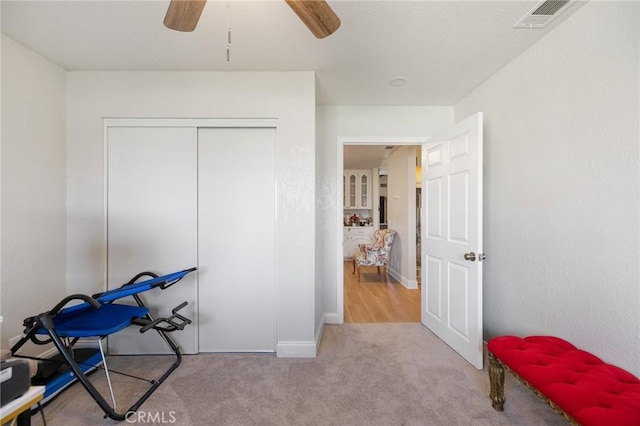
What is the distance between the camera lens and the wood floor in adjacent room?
3.09 meters

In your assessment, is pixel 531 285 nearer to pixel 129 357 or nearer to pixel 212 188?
pixel 212 188

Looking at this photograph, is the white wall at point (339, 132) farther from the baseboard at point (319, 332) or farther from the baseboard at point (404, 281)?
the baseboard at point (404, 281)

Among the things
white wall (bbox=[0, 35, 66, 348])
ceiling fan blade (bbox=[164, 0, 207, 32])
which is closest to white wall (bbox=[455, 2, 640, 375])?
ceiling fan blade (bbox=[164, 0, 207, 32])

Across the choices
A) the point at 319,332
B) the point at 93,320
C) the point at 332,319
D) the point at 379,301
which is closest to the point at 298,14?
the point at 93,320

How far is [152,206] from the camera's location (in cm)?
223

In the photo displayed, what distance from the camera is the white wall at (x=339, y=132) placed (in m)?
2.94

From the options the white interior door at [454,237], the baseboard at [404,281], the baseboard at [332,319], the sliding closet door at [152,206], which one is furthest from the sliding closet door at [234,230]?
the baseboard at [404,281]

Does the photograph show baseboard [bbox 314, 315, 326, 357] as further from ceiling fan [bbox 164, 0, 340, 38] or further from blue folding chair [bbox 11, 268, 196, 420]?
ceiling fan [bbox 164, 0, 340, 38]

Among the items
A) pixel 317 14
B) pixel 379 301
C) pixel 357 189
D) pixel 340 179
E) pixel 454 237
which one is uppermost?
pixel 317 14

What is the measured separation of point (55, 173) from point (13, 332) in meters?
1.21

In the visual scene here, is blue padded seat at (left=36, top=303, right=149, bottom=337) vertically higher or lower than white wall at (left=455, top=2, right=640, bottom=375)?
lower

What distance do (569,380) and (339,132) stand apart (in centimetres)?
262

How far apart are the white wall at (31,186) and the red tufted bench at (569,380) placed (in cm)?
326

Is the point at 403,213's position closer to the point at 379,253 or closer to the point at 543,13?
the point at 379,253
